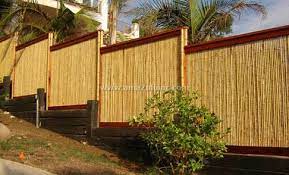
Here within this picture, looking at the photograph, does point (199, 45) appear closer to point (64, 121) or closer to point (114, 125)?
point (114, 125)

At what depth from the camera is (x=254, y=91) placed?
9852 mm

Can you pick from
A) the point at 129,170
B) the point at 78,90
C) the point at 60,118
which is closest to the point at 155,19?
the point at 78,90

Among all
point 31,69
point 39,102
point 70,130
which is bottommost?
point 70,130

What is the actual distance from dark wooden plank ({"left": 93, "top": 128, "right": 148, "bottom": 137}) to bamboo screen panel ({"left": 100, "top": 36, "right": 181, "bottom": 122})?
27cm

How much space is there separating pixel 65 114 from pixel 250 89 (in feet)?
21.7

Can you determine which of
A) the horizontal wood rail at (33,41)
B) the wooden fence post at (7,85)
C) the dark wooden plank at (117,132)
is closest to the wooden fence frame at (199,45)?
the dark wooden plank at (117,132)

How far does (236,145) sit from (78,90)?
19.4ft

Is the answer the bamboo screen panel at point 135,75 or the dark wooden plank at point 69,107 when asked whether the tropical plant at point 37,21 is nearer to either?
the dark wooden plank at point 69,107

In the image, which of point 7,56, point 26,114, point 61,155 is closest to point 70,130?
point 61,155

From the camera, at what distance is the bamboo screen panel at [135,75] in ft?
38.2

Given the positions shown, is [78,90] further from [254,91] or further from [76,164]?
[254,91]

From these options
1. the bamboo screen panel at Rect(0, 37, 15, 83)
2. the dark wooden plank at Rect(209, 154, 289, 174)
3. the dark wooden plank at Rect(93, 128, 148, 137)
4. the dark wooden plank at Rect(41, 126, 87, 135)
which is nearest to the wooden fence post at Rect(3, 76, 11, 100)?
the bamboo screen panel at Rect(0, 37, 15, 83)

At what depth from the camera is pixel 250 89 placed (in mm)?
9922

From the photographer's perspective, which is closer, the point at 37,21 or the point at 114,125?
the point at 114,125
